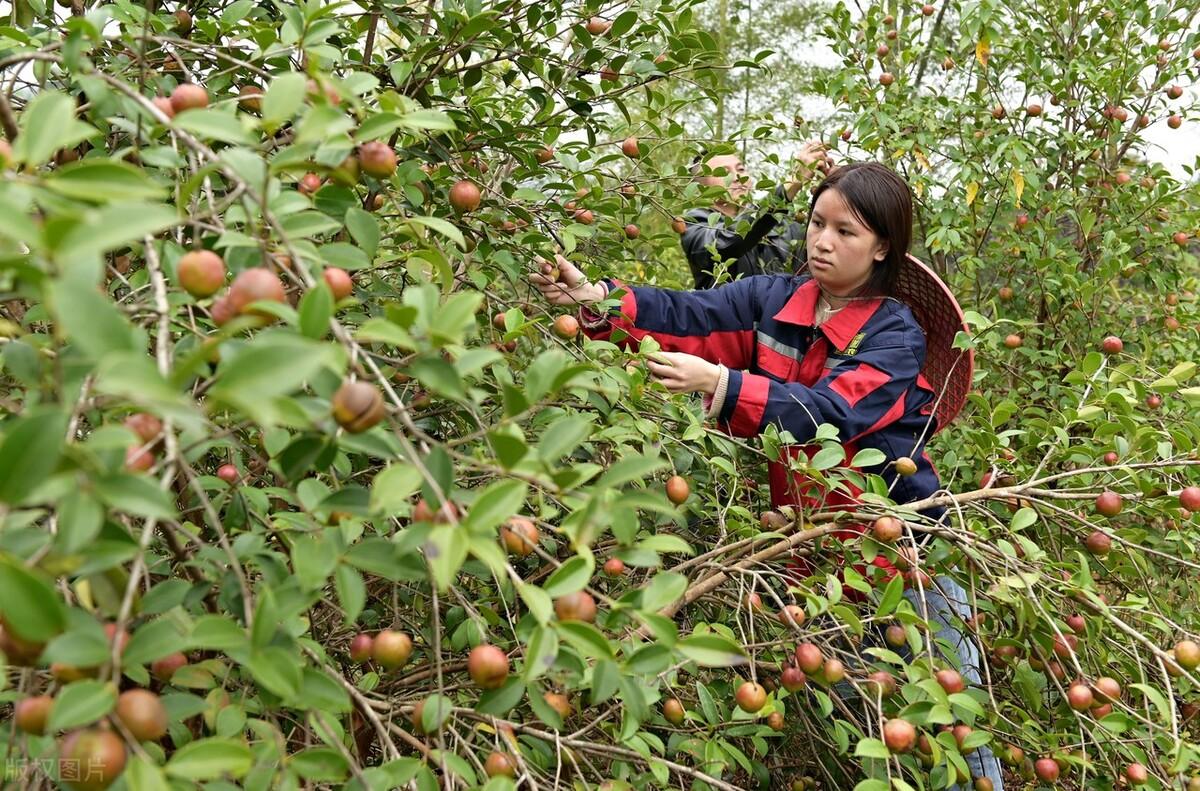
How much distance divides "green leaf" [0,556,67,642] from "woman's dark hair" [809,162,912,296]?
6.02 feet

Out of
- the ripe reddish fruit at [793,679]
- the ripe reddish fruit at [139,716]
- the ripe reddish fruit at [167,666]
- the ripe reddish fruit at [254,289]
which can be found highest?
the ripe reddish fruit at [254,289]

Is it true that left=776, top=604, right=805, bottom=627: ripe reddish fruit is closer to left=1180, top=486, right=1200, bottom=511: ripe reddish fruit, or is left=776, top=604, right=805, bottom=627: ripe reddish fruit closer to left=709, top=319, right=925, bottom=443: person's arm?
left=709, top=319, right=925, bottom=443: person's arm

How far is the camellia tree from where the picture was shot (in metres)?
0.64

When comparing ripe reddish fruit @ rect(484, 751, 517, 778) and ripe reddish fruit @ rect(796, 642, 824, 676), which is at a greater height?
ripe reddish fruit @ rect(484, 751, 517, 778)

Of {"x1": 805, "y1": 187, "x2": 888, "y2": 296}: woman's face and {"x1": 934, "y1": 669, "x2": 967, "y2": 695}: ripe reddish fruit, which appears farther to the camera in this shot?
{"x1": 805, "y1": 187, "x2": 888, "y2": 296}: woman's face

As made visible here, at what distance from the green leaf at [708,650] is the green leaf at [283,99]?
0.58 metres

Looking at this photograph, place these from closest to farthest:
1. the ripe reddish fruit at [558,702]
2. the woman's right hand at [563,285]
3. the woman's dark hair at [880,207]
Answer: the ripe reddish fruit at [558,702] < the woman's right hand at [563,285] < the woman's dark hair at [880,207]

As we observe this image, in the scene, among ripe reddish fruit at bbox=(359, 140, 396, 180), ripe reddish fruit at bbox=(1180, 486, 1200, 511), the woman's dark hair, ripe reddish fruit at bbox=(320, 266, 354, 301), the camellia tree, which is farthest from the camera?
the woman's dark hair

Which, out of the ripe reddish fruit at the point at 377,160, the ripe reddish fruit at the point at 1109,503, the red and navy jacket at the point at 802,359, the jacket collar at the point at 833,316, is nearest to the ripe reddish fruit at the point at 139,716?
the ripe reddish fruit at the point at 377,160

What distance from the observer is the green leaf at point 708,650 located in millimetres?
838

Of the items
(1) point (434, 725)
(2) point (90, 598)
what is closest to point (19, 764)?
(2) point (90, 598)

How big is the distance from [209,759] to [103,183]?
0.42 m

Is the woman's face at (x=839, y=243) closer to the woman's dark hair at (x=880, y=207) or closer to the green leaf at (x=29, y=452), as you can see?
the woman's dark hair at (x=880, y=207)

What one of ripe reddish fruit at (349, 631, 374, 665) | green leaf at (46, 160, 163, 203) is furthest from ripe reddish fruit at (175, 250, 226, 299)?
ripe reddish fruit at (349, 631, 374, 665)
